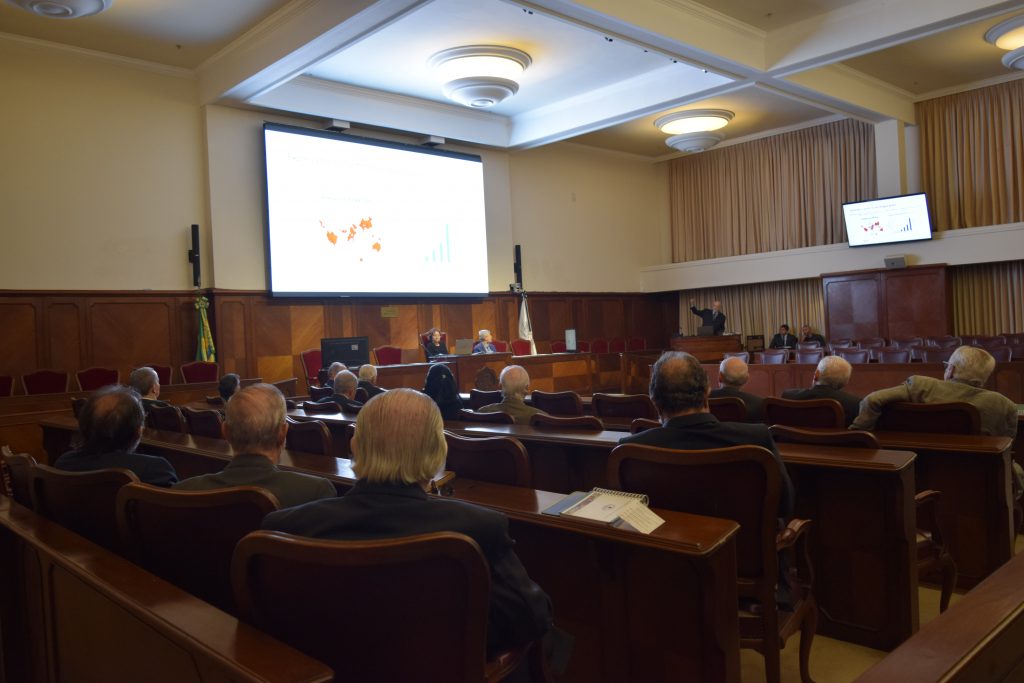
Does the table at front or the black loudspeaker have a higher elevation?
the black loudspeaker

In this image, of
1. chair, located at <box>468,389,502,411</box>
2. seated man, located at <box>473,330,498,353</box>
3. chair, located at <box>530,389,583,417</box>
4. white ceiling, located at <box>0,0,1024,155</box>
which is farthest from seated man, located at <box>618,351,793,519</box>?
seated man, located at <box>473,330,498,353</box>

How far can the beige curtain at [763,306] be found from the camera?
45.9 feet

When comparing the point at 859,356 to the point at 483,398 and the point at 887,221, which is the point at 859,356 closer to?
the point at 887,221

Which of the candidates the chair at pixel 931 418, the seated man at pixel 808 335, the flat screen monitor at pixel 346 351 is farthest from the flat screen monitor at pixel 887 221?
the chair at pixel 931 418

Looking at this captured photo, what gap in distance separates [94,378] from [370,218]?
4154mm

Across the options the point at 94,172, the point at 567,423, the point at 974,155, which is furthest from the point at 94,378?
the point at 974,155

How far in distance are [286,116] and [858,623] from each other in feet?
31.7

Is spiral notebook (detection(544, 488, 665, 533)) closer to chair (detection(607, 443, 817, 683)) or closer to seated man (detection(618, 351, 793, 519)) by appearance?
chair (detection(607, 443, 817, 683))

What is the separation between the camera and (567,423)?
3.59m

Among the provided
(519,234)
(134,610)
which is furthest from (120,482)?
(519,234)

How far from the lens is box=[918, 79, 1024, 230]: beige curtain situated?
38.1ft

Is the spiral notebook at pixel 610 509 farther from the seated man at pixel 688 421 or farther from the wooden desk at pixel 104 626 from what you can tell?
the wooden desk at pixel 104 626

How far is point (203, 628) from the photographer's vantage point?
130 cm

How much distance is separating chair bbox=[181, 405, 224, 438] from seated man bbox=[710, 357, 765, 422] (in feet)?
9.60
